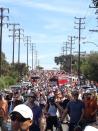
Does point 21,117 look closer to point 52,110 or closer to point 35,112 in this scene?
point 35,112

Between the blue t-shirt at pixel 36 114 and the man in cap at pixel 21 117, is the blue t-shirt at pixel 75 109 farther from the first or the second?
the man in cap at pixel 21 117

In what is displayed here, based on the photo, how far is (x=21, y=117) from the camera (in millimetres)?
6211

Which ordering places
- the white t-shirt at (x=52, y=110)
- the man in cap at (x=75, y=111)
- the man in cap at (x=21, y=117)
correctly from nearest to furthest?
the man in cap at (x=21, y=117) < the man in cap at (x=75, y=111) < the white t-shirt at (x=52, y=110)

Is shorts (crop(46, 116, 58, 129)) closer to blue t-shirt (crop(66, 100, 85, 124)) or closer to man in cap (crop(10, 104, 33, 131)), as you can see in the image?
blue t-shirt (crop(66, 100, 85, 124))

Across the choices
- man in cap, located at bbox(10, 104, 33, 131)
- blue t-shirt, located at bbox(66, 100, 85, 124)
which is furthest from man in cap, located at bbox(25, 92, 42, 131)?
man in cap, located at bbox(10, 104, 33, 131)

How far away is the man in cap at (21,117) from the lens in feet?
20.4

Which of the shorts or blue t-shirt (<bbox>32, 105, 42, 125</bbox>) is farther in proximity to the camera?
the shorts

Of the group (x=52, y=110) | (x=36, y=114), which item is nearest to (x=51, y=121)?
(x=52, y=110)

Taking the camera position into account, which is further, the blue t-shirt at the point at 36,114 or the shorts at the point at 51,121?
the shorts at the point at 51,121

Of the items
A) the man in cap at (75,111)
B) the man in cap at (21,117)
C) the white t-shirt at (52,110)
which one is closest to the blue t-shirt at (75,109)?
the man in cap at (75,111)

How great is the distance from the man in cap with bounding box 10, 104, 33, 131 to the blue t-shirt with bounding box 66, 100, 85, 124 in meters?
11.0

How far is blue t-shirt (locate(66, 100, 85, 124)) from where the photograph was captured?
681 inches

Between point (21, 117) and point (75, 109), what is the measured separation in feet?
36.8

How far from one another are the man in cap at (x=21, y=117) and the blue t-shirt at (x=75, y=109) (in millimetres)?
10994
